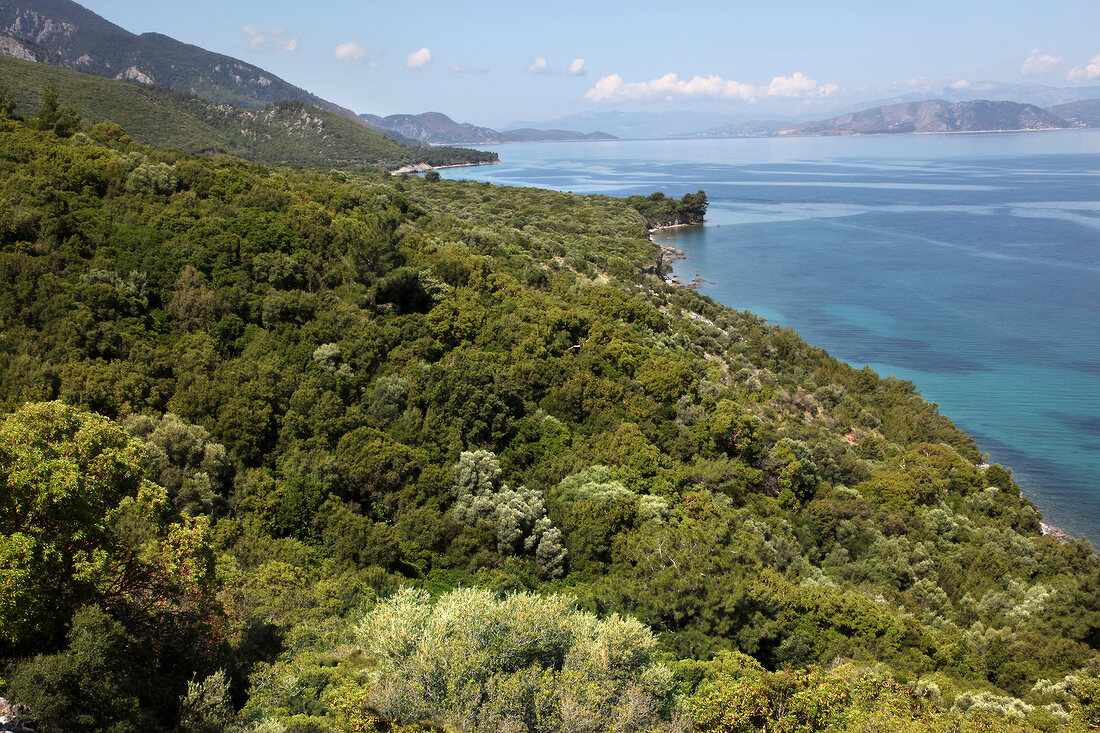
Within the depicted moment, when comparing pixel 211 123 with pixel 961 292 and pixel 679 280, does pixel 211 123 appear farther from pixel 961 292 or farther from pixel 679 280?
pixel 961 292

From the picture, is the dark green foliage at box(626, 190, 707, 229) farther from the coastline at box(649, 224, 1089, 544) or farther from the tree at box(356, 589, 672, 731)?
the tree at box(356, 589, 672, 731)

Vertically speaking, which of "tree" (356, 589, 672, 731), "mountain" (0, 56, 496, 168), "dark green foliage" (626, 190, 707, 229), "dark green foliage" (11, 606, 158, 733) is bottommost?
"tree" (356, 589, 672, 731)

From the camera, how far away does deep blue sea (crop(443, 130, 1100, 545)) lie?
3778cm

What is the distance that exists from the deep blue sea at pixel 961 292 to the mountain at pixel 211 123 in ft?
268

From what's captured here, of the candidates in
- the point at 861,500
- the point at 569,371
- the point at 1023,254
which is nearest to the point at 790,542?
the point at 861,500

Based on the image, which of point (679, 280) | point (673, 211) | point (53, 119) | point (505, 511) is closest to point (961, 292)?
point (679, 280)

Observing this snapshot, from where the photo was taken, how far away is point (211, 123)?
149 meters

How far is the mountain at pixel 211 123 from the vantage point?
94562 mm

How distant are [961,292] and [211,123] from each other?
154 metres

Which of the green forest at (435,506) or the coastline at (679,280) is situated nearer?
the green forest at (435,506)

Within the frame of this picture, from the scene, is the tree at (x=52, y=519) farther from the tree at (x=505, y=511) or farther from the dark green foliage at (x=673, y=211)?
the dark green foliage at (x=673, y=211)

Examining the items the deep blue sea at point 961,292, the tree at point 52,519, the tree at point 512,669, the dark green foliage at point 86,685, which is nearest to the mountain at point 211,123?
the tree at point 52,519

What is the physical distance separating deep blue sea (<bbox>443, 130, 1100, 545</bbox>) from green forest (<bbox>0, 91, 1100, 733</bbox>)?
20.8ft

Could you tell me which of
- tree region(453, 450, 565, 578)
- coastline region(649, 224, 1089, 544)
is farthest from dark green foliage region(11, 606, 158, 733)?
coastline region(649, 224, 1089, 544)
